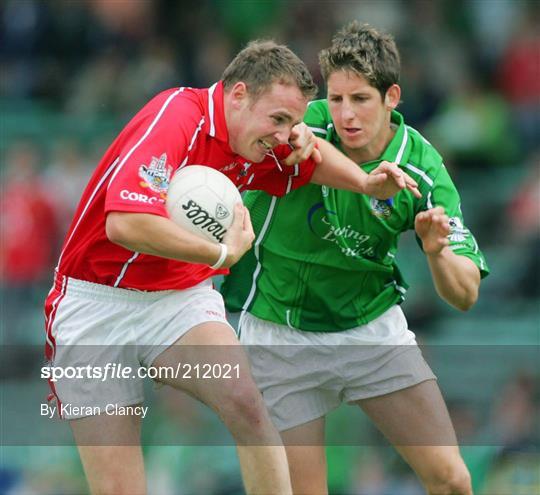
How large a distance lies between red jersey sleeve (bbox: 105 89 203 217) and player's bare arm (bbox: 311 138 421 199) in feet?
2.48

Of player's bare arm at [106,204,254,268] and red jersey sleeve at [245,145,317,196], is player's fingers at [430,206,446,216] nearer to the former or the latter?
red jersey sleeve at [245,145,317,196]

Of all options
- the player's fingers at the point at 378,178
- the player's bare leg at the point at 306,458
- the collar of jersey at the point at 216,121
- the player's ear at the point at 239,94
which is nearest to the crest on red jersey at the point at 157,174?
the collar of jersey at the point at 216,121

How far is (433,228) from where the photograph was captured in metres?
5.93

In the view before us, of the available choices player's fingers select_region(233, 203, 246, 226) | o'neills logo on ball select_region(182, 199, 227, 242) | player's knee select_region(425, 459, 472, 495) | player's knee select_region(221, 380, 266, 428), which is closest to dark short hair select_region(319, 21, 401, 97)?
player's fingers select_region(233, 203, 246, 226)

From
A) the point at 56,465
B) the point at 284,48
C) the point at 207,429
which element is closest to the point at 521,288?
the point at 207,429

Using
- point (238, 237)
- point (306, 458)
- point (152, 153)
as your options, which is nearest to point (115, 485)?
point (306, 458)

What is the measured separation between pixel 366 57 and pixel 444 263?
1.10 meters

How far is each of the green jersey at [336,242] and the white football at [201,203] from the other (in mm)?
846

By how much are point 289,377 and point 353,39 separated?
1.77m

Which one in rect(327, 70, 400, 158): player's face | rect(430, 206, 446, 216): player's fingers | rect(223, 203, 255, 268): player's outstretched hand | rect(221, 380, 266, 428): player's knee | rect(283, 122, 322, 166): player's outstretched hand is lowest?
rect(221, 380, 266, 428): player's knee

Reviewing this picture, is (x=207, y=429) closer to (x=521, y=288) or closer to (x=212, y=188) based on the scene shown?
(x=521, y=288)

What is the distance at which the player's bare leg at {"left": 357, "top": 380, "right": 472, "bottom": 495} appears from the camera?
6344mm

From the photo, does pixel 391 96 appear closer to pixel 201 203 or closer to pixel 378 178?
pixel 378 178

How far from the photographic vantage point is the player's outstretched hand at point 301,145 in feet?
20.0
